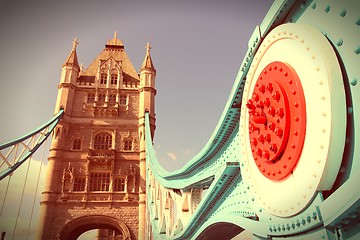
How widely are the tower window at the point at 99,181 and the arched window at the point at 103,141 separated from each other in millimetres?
2424

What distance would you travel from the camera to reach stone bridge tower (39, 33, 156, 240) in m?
21.0

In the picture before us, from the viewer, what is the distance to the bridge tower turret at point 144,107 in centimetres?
2106

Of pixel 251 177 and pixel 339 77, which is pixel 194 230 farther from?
pixel 339 77

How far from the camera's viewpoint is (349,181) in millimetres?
2143

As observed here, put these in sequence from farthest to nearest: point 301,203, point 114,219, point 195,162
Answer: point 114,219, point 195,162, point 301,203

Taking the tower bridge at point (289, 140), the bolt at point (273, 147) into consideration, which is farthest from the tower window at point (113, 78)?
the bolt at point (273, 147)

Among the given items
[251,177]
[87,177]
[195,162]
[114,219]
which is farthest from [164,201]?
[87,177]

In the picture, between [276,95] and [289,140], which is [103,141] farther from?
[289,140]

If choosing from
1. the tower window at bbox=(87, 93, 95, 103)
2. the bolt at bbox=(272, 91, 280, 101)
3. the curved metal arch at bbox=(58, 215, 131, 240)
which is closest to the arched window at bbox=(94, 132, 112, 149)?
the tower window at bbox=(87, 93, 95, 103)

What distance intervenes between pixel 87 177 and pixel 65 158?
2472 mm

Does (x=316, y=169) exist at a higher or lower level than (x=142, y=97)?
lower

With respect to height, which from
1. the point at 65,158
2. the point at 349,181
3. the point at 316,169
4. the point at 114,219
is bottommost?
the point at 349,181

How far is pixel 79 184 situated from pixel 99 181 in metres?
1.51

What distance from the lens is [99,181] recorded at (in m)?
22.6
